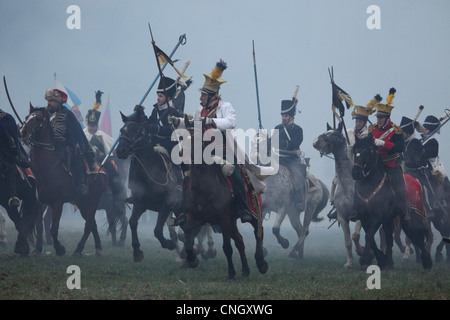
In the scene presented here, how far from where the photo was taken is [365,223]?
42.2 ft

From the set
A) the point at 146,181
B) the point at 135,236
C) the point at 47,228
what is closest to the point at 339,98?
the point at 146,181

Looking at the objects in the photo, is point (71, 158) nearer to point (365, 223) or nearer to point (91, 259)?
point (91, 259)

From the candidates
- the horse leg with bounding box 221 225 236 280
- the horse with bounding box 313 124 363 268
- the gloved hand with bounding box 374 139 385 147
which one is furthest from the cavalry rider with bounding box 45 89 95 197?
the gloved hand with bounding box 374 139 385 147

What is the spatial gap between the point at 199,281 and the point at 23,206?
6105 millimetres

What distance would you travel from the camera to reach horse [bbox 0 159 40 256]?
42.1ft

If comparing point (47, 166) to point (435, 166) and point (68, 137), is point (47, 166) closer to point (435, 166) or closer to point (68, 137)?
point (68, 137)

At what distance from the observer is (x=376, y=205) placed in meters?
12.5

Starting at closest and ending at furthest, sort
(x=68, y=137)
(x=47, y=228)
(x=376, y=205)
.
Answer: (x=376, y=205)
(x=68, y=137)
(x=47, y=228)

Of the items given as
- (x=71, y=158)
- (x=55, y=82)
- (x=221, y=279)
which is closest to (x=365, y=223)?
(x=221, y=279)

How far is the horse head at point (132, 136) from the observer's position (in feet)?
41.2

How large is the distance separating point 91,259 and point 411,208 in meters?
8.10

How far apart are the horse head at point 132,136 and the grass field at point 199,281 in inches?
106
